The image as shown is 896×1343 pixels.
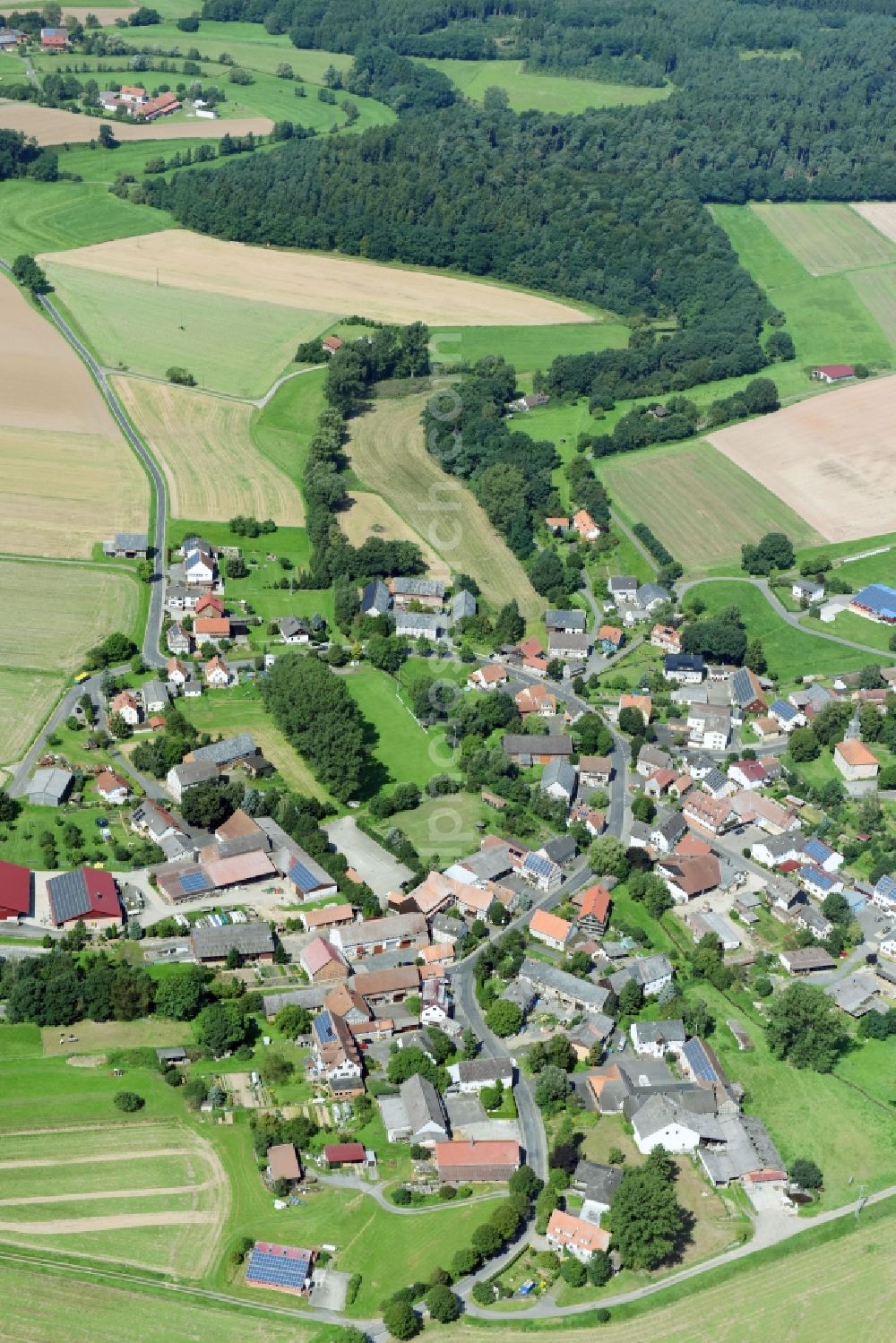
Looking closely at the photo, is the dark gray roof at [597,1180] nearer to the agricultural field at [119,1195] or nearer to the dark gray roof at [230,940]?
the agricultural field at [119,1195]

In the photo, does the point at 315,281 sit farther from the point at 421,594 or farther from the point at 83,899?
the point at 83,899

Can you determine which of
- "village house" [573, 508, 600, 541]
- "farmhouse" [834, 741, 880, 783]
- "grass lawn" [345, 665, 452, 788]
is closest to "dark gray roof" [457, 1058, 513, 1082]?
"grass lawn" [345, 665, 452, 788]

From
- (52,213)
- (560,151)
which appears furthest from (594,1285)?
(560,151)

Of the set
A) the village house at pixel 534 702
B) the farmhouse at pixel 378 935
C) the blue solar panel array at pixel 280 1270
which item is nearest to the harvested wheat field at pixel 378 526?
the village house at pixel 534 702

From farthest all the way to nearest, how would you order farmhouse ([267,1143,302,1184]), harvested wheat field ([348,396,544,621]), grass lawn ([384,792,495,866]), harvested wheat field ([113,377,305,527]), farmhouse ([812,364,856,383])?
farmhouse ([812,364,856,383]) < harvested wheat field ([113,377,305,527]) < harvested wheat field ([348,396,544,621]) < grass lawn ([384,792,495,866]) < farmhouse ([267,1143,302,1184])

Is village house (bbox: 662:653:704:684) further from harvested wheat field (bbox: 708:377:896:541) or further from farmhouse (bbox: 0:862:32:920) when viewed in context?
farmhouse (bbox: 0:862:32:920)
